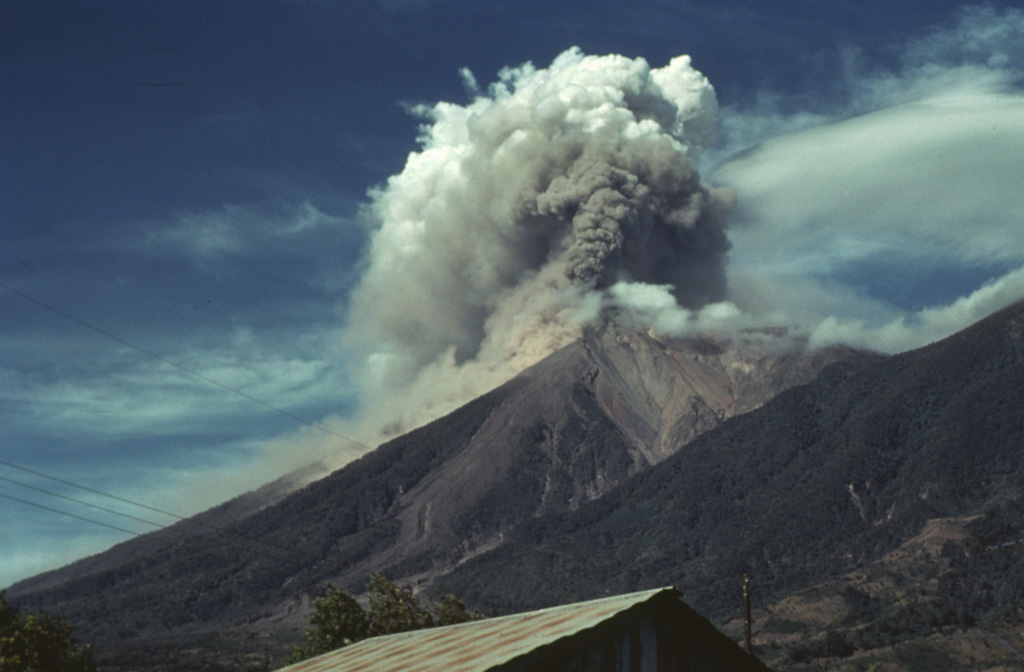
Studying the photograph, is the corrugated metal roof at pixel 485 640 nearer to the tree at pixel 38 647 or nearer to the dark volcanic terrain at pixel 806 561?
the tree at pixel 38 647

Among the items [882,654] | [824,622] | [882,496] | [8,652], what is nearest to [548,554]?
[882,496]

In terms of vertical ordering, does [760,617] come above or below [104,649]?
below

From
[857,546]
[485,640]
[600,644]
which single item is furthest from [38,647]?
[857,546]

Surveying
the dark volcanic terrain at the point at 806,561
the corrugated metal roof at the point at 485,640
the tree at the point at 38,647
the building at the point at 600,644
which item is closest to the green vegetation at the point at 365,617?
the tree at the point at 38,647

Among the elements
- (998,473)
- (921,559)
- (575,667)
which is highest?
(998,473)

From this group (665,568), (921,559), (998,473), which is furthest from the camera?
(665,568)

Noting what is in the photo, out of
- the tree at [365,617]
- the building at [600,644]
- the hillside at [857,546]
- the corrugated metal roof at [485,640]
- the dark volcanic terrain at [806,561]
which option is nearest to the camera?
the building at [600,644]

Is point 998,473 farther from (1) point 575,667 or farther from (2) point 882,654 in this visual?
(1) point 575,667
